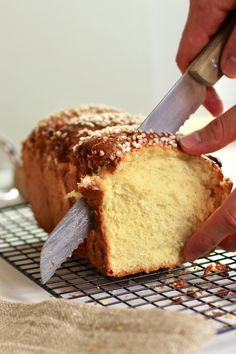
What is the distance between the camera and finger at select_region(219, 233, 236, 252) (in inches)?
70.9

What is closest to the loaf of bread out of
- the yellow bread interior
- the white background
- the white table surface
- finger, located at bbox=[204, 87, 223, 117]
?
the yellow bread interior

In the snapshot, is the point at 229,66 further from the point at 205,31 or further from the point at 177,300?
the point at 177,300

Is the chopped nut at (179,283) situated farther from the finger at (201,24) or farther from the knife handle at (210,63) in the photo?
the finger at (201,24)

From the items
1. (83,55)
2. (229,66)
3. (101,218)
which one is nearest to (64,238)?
(101,218)

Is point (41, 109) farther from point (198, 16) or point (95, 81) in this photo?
point (198, 16)

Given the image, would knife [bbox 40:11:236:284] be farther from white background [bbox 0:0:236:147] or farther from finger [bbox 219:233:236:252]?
white background [bbox 0:0:236:147]

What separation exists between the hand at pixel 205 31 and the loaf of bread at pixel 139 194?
239 millimetres

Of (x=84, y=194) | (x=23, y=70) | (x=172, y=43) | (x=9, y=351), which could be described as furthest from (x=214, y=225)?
(x=172, y=43)

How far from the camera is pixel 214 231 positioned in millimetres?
1707

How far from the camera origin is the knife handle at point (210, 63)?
1.81 m

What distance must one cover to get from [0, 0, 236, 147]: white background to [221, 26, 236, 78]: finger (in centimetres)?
233

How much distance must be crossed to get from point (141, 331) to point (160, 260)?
486 mm

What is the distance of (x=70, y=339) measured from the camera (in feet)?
4.49

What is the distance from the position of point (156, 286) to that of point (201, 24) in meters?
0.68
